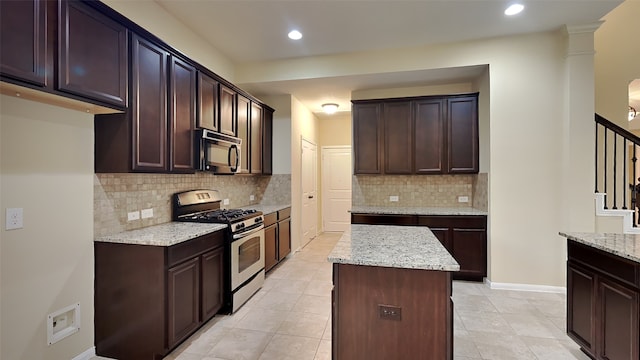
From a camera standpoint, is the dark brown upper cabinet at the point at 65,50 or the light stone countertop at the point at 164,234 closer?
the dark brown upper cabinet at the point at 65,50

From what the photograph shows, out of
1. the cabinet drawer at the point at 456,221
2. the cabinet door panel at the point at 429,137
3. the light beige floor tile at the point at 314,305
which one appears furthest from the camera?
the cabinet door panel at the point at 429,137

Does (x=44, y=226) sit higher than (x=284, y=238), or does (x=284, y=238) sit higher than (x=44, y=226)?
(x=44, y=226)

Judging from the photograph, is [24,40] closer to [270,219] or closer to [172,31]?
[172,31]

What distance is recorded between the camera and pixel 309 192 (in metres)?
5.88

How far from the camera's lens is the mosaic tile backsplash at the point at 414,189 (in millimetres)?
4320

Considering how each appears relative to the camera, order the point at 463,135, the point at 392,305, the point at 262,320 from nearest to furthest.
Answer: the point at 392,305 → the point at 262,320 → the point at 463,135

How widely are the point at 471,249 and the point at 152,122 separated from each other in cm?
387

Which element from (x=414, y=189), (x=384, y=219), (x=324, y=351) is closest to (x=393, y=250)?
(x=324, y=351)

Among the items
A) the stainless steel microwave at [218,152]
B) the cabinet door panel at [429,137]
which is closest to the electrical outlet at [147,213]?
the stainless steel microwave at [218,152]

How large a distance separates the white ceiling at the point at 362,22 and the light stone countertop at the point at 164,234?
217 centimetres

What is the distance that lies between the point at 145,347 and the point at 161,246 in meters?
0.77

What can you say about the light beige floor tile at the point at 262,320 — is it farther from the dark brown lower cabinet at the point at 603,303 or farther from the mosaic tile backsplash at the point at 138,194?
the dark brown lower cabinet at the point at 603,303

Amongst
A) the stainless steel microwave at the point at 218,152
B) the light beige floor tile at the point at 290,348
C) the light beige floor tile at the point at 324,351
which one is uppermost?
the stainless steel microwave at the point at 218,152

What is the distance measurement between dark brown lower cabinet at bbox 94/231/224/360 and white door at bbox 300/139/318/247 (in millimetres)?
3240
